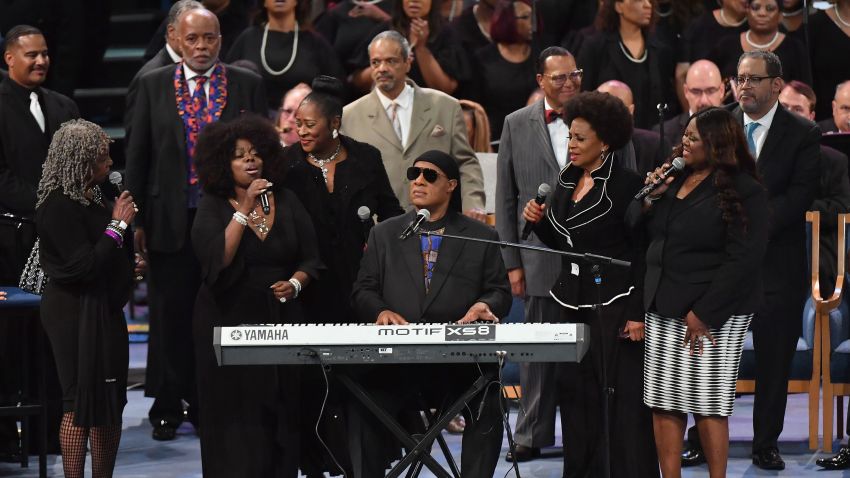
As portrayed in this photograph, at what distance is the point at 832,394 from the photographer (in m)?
7.43

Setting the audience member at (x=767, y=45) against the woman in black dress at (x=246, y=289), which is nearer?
the woman in black dress at (x=246, y=289)

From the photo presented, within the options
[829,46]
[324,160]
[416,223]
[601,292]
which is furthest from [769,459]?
[829,46]

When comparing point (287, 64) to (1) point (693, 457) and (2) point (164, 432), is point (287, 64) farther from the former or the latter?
(1) point (693, 457)

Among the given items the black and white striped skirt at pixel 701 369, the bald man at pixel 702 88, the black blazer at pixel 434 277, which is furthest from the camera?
the bald man at pixel 702 88

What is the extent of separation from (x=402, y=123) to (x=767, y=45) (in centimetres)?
270

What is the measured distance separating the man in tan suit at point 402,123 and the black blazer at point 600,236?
124 cm

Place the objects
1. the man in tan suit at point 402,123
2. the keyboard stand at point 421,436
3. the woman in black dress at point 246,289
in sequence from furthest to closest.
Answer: the man in tan suit at point 402,123 < the woman in black dress at point 246,289 < the keyboard stand at point 421,436

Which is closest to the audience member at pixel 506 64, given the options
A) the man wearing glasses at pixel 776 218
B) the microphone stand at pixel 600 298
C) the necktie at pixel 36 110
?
the man wearing glasses at pixel 776 218

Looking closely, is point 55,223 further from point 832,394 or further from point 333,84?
point 832,394

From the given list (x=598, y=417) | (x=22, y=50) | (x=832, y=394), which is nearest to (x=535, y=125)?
(x=598, y=417)

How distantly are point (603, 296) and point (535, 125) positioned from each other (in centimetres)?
127

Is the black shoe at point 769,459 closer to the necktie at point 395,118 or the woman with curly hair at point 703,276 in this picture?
the woman with curly hair at point 703,276

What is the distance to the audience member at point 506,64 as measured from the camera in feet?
30.3

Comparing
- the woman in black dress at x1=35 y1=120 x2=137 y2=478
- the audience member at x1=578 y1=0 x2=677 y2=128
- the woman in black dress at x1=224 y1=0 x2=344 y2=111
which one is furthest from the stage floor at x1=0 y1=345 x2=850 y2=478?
the woman in black dress at x1=224 y1=0 x2=344 y2=111
